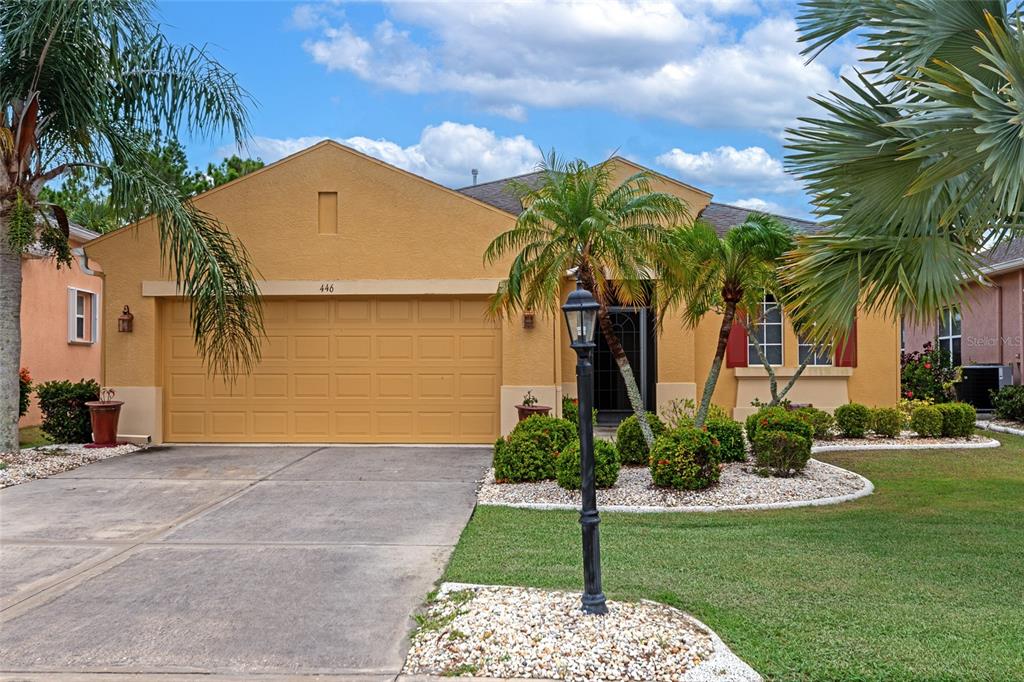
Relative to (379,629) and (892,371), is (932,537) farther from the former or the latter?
(892,371)

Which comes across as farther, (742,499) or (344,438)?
(344,438)

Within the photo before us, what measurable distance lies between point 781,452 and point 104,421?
1031 centimetres

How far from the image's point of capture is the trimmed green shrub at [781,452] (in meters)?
9.77

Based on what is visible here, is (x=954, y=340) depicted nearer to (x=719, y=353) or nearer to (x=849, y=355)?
(x=849, y=355)

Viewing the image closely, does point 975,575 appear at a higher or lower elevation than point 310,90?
lower

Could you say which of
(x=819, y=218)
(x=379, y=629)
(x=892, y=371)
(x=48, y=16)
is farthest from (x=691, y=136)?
(x=379, y=629)

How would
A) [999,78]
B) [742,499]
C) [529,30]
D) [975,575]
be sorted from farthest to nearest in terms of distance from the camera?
[529,30], [742,499], [999,78], [975,575]

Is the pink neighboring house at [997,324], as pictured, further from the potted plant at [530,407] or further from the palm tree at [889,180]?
the palm tree at [889,180]

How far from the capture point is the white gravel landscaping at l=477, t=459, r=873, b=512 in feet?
28.7

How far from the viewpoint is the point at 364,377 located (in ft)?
44.0

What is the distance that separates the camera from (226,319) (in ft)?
38.0

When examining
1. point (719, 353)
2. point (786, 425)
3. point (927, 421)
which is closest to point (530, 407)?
point (719, 353)

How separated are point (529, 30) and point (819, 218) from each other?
6.65 m

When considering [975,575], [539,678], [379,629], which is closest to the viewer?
[539,678]
